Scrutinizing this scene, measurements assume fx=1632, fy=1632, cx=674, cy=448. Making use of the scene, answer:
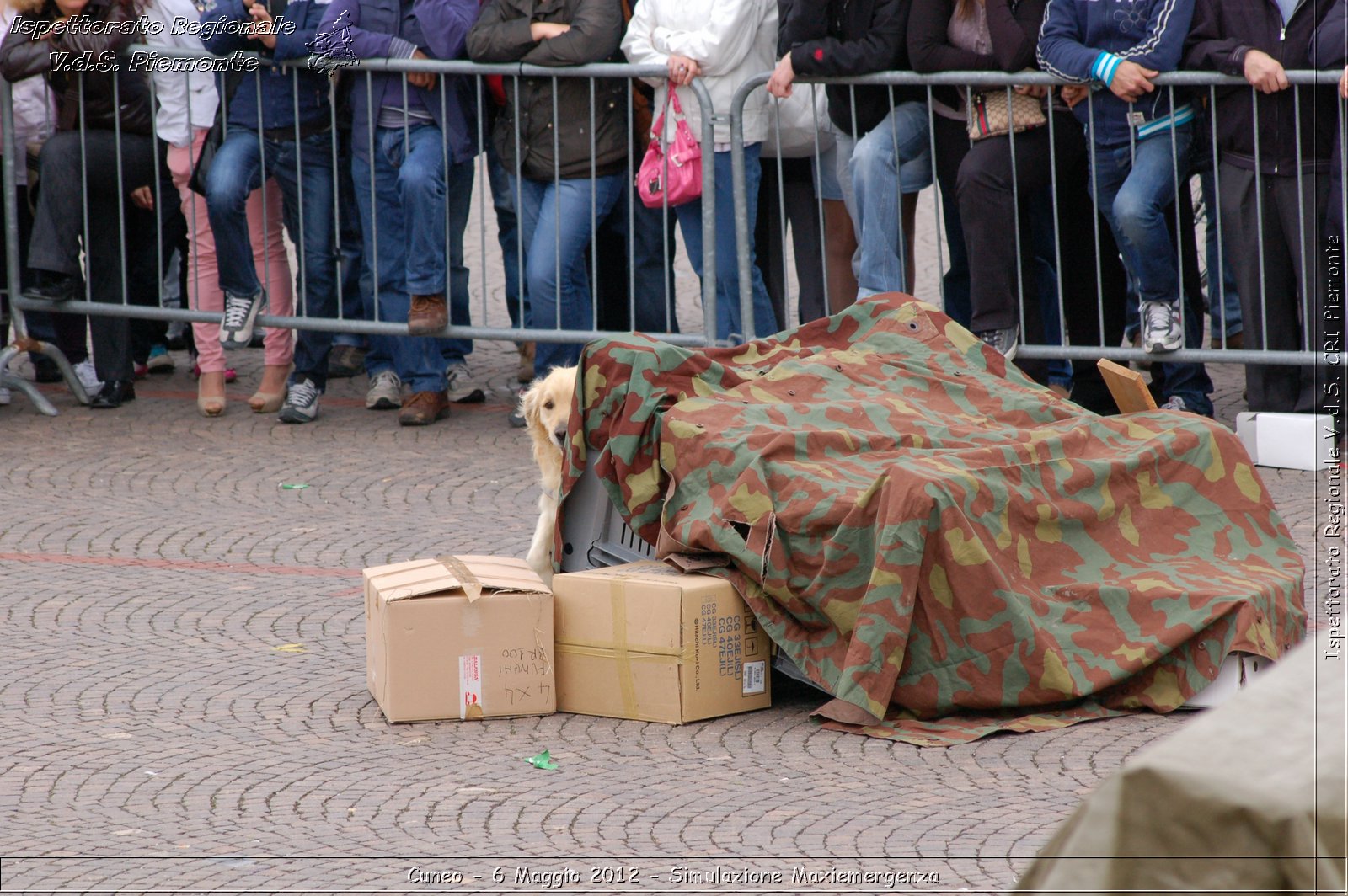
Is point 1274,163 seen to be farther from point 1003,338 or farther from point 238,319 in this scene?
point 238,319

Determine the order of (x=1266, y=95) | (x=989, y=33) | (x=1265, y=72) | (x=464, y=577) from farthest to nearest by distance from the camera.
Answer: (x=989, y=33), (x=1266, y=95), (x=1265, y=72), (x=464, y=577)

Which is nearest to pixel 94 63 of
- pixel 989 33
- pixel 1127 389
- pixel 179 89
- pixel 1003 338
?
pixel 179 89

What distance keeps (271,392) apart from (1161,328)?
4982mm

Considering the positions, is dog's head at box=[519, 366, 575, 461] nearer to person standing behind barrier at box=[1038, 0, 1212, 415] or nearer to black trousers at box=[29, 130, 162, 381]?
person standing behind barrier at box=[1038, 0, 1212, 415]

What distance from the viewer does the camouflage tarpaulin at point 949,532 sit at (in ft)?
15.7

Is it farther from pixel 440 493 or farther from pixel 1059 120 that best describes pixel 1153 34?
pixel 440 493

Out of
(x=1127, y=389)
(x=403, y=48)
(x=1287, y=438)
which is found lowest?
(x=1287, y=438)

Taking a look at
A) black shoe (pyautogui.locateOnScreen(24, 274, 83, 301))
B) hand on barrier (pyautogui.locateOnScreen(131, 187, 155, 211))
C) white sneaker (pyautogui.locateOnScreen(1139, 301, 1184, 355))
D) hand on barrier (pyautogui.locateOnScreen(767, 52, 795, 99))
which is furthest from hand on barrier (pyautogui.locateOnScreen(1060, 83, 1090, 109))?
black shoe (pyautogui.locateOnScreen(24, 274, 83, 301))

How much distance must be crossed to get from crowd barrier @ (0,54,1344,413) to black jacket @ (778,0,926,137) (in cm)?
10

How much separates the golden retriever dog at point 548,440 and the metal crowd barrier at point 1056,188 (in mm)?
2665

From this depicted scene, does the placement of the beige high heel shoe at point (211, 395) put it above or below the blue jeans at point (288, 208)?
below

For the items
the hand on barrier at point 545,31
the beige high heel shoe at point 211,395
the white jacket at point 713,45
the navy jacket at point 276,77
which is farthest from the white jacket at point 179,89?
the white jacket at point 713,45

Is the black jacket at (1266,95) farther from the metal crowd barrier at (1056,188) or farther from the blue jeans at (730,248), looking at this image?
the blue jeans at (730,248)

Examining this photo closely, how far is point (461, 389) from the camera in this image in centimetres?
974
